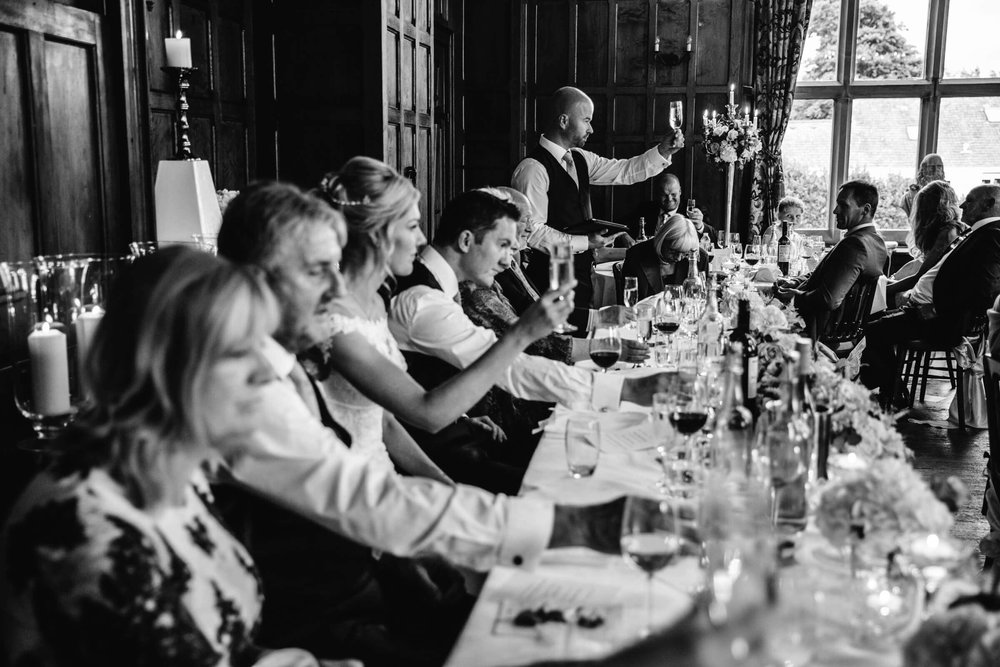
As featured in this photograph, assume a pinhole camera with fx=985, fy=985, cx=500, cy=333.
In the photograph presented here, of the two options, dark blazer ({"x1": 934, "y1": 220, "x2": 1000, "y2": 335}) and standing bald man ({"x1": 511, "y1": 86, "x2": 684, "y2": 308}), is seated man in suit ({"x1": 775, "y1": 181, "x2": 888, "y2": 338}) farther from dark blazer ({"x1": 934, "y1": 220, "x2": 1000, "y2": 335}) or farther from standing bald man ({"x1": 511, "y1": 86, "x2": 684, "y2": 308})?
standing bald man ({"x1": 511, "y1": 86, "x2": 684, "y2": 308})

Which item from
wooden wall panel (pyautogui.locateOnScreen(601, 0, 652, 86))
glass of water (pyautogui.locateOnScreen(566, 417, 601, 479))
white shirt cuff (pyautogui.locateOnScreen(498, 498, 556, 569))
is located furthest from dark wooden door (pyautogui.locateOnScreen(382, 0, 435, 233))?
white shirt cuff (pyautogui.locateOnScreen(498, 498, 556, 569))

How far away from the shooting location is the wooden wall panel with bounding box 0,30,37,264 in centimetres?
352

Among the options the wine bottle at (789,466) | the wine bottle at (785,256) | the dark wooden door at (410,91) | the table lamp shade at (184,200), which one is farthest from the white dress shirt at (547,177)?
the wine bottle at (789,466)

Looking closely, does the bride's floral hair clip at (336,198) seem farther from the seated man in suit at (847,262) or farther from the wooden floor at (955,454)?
the seated man in suit at (847,262)

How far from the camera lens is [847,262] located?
5.48 metres

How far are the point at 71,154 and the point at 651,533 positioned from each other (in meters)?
3.42

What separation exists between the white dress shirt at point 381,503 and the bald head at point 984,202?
5.26m

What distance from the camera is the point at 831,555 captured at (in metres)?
1.56

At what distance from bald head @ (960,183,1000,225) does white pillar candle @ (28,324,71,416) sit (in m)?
5.32

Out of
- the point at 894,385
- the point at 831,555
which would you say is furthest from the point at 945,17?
the point at 831,555

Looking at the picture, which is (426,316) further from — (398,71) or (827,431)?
(398,71)

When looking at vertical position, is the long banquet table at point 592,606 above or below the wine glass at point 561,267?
below

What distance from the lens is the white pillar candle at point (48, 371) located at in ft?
7.47

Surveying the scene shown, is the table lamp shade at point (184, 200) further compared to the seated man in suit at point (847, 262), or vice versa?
the seated man in suit at point (847, 262)
